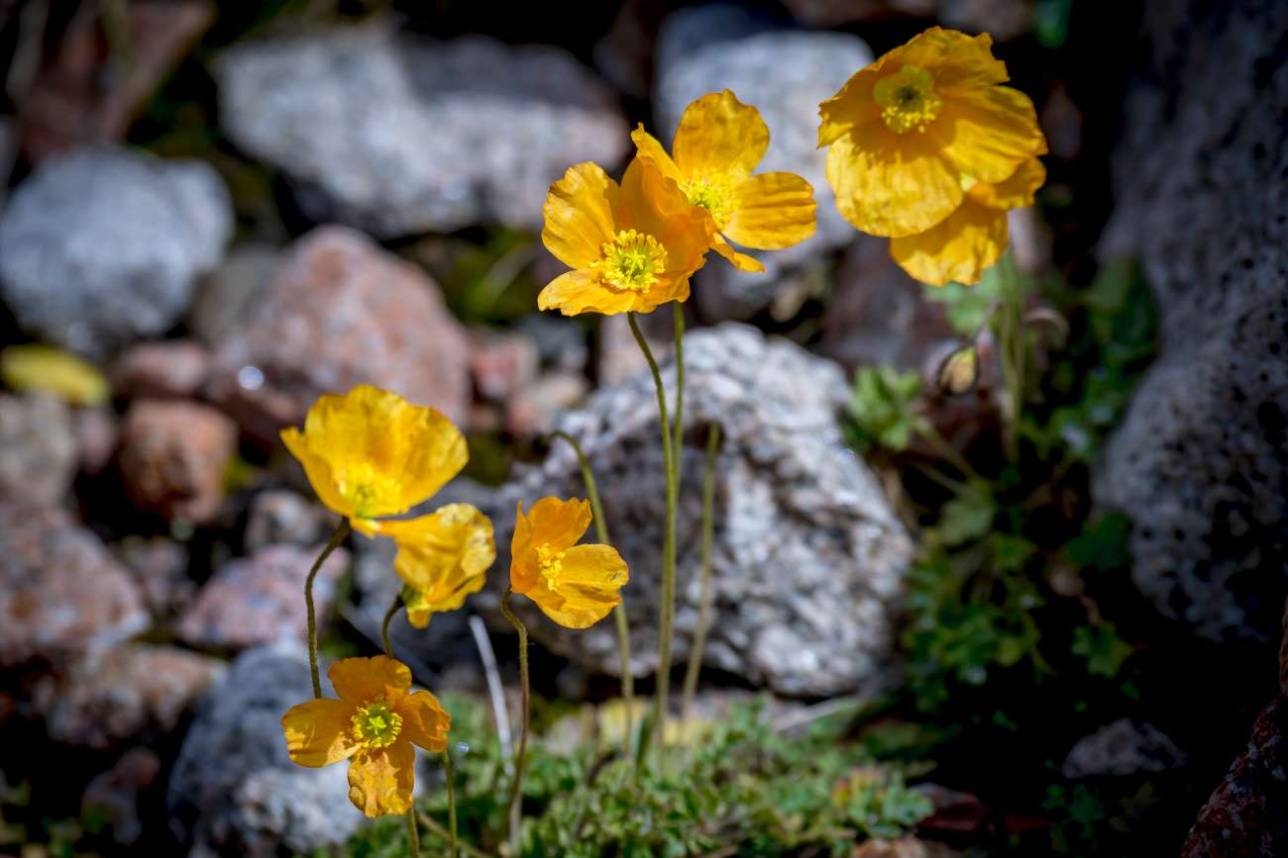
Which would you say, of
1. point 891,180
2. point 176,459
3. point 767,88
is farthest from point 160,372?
point 891,180

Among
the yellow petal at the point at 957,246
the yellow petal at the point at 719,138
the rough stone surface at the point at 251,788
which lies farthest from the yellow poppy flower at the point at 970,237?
the rough stone surface at the point at 251,788

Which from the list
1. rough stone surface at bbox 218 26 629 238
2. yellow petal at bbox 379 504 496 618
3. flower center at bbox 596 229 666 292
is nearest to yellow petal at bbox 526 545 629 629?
yellow petal at bbox 379 504 496 618

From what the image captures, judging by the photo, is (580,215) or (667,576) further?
(667,576)

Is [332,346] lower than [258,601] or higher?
higher

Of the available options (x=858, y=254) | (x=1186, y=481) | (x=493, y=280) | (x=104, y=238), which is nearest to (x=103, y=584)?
(x=104, y=238)

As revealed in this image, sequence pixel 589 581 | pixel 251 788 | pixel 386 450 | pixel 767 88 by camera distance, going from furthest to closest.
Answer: pixel 767 88 → pixel 251 788 → pixel 589 581 → pixel 386 450

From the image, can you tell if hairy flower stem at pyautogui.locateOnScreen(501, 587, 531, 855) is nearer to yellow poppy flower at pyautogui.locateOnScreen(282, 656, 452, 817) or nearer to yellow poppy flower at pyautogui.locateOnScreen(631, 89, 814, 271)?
yellow poppy flower at pyautogui.locateOnScreen(282, 656, 452, 817)

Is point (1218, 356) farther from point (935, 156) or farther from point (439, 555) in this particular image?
point (439, 555)
